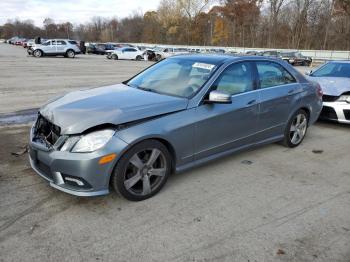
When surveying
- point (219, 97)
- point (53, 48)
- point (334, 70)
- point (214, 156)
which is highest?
point (53, 48)

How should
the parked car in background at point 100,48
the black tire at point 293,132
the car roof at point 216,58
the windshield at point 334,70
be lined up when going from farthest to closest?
1. the parked car in background at point 100,48
2. the windshield at point 334,70
3. the black tire at point 293,132
4. the car roof at point 216,58

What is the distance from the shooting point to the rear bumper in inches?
271

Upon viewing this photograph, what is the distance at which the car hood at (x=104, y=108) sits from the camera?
343 cm

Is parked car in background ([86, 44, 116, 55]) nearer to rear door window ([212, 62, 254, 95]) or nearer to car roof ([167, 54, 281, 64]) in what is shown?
car roof ([167, 54, 281, 64])

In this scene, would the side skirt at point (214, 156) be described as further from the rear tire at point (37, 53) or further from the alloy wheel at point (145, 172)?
the rear tire at point (37, 53)

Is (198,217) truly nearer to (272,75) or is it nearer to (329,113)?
(272,75)

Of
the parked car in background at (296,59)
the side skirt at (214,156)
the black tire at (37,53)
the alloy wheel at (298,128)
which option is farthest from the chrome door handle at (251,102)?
the parked car in background at (296,59)

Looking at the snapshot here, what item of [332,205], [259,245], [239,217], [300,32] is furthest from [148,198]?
[300,32]

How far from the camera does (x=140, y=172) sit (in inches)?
144

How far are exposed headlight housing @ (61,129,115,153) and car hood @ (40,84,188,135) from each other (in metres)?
0.08

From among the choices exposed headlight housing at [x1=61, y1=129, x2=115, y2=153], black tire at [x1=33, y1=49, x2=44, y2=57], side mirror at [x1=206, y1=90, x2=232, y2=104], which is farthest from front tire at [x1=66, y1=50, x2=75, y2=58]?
exposed headlight housing at [x1=61, y1=129, x2=115, y2=153]

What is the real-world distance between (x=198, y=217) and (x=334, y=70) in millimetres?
6504

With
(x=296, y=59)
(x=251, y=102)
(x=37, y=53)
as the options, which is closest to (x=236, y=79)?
(x=251, y=102)

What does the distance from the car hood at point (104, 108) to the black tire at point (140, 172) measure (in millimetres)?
337
